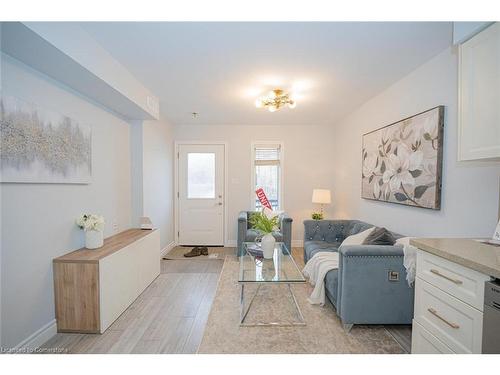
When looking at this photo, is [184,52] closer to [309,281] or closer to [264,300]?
[264,300]

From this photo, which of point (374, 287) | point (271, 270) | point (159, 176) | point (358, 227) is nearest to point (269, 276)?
point (271, 270)

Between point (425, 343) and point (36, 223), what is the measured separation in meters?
2.78

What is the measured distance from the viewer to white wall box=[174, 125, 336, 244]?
15.1 feet

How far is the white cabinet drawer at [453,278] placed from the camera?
3.34ft

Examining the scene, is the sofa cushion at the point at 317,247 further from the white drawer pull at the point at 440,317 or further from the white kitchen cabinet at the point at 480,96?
the white kitchen cabinet at the point at 480,96

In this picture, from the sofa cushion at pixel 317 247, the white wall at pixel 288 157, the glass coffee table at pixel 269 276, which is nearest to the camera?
the glass coffee table at pixel 269 276

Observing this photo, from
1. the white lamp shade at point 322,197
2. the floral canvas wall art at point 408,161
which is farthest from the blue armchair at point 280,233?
the floral canvas wall art at point 408,161

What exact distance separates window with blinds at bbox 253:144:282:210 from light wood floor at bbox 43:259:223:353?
2151 millimetres

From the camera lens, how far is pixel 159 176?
3.93 metres

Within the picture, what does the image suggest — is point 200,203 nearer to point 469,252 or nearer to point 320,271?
point 320,271

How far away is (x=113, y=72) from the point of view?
211 cm

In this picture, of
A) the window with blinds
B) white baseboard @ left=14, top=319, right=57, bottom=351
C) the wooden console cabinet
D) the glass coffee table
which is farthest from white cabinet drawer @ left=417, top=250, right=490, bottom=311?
the window with blinds

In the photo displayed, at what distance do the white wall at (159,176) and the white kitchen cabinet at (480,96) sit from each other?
3.45 m

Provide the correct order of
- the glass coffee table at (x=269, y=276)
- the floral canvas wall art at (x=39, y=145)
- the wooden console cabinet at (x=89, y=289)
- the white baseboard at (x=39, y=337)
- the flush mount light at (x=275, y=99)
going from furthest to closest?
the flush mount light at (x=275, y=99), the glass coffee table at (x=269, y=276), the wooden console cabinet at (x=89, y=289), the white baseboard at (x=39, y=337), the floral canvas wall art at (x=39, y=145)
